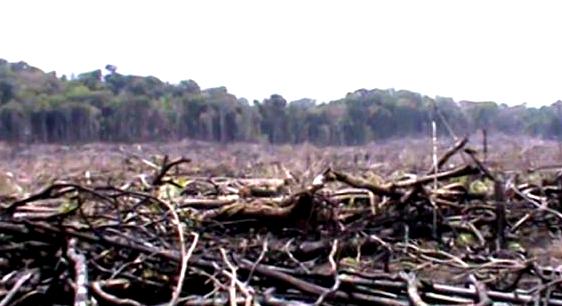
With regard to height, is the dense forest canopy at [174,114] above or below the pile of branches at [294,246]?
above

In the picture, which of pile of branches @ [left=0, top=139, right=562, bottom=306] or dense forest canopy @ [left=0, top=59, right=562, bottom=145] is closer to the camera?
pile of branches @ [left=0, top=139, right=562, bottom=306]

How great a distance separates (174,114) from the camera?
19422 mm

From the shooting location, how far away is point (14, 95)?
63.7 ft

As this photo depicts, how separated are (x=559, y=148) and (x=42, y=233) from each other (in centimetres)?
908

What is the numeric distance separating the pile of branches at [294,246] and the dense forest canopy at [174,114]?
37.3 feet

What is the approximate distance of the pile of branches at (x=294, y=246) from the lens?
5.60ft

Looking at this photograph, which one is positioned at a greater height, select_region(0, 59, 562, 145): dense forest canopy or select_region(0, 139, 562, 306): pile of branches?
select_region(0, 59, 562, 145): dense forest canopy

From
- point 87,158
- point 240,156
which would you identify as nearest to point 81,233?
point 87,158

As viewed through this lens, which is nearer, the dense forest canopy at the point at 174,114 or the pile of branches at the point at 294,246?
the pile of branches at the point at 294,246

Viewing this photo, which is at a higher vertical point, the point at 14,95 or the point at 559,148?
the point at 14,95

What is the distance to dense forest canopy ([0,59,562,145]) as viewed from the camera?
1714 centimetres

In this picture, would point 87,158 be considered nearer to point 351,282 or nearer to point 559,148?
point 559,148

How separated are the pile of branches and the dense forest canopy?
11.4 meters

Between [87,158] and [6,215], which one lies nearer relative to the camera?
[6,215]
